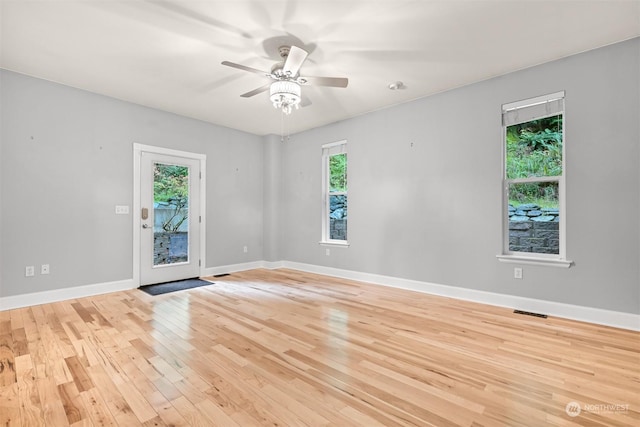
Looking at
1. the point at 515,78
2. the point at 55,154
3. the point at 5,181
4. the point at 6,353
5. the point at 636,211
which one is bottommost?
the point at 6,353

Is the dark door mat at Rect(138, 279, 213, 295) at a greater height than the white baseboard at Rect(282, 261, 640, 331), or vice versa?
the white baseboard at Rect(282, 261, 640, 331)

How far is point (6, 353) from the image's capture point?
7.93 feet

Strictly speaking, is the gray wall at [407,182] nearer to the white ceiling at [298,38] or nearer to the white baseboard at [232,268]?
the white baseboard at [232,268]

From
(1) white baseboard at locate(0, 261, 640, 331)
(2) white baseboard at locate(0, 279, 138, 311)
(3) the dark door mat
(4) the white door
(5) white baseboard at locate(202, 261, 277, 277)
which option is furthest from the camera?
(5) white baseboard at locate(202, 261, 277, 277)

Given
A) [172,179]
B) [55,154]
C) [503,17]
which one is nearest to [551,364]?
[503,17]

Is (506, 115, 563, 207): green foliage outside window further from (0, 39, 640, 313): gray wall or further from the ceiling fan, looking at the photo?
the ceiling fan

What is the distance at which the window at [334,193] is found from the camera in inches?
218

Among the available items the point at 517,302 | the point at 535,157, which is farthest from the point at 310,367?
the point at 535,157

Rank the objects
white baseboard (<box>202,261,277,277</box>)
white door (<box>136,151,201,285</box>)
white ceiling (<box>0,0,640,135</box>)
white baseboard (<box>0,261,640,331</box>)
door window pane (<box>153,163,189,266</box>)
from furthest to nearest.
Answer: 1. white baseboard (<box>202,261,277,277</box>)
2. door window pane (<box>153,163,189,266</box>)
3. white door (<box>136,151,201,285</box>)
4. white baseboard (<box>0,261,640,331</box>)
5. white ceiling (<box>0,0,640,135</box>)

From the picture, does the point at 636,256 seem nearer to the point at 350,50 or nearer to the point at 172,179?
the point at 350,50

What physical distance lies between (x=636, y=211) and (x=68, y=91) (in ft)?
22.2

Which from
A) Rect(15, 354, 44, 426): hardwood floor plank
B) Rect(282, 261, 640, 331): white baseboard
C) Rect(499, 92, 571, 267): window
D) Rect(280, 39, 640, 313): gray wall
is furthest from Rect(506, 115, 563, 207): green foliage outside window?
Rect(15, 354, 44, 426): hardwood floor plank

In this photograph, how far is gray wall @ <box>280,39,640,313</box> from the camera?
2.98 meters

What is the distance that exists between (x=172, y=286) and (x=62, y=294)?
1.32 m
